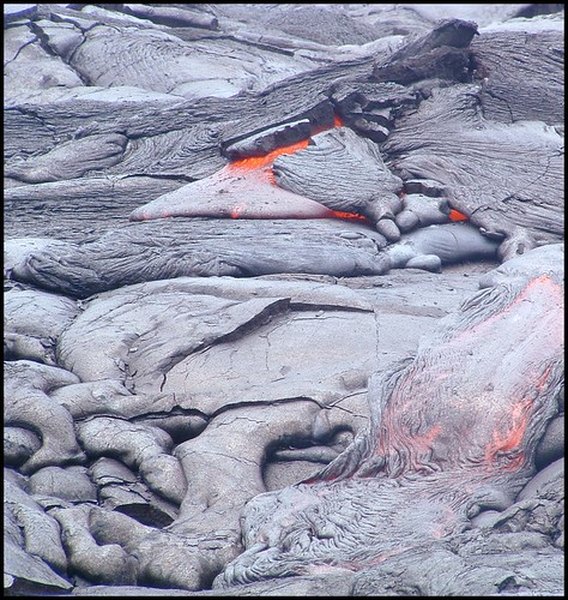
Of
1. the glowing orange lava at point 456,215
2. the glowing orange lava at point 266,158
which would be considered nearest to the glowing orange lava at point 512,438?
the glowing orange lava at point 456,215

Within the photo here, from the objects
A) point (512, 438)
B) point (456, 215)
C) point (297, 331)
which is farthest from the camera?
point (456, 215)

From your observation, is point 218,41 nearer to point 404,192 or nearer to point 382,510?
point 404,192

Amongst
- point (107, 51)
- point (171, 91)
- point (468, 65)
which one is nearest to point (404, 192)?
point (468, 65)

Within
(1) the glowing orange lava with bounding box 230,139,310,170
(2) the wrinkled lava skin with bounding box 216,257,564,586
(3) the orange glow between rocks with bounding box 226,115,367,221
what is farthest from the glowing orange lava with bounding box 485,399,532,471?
Answer: (1) the glowing orange lava with bounding box 230,139,310,170

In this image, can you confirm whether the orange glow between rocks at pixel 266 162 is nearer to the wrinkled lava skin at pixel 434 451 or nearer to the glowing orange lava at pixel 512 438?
the wrinkled lava skin at pixel 434 451

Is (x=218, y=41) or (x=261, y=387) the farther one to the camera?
(x=218, y=41)

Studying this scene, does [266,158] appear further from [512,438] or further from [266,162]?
[512,438]

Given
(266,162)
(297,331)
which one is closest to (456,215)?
(266,162)

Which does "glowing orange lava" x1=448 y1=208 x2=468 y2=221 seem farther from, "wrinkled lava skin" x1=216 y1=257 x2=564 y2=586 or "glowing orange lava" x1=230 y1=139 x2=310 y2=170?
"wrinkled lava skin" x1=216 y1=257 x2=564 y2=586
